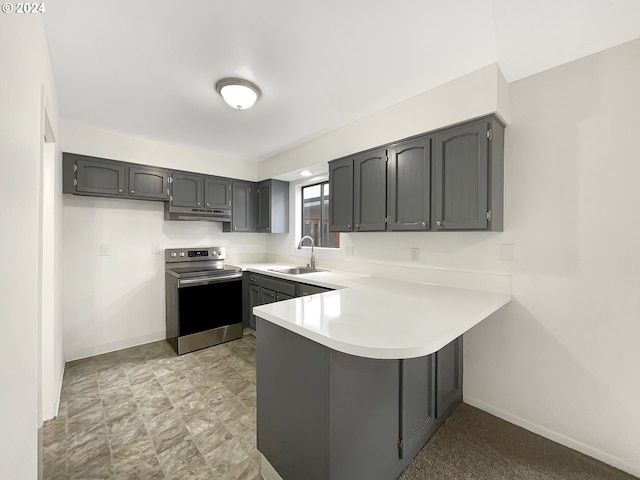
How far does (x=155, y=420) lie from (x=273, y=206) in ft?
8.83

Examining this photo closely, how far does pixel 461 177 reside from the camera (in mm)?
1904

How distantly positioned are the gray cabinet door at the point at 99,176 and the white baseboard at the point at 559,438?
3.96 m

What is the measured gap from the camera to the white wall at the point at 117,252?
2.90 m

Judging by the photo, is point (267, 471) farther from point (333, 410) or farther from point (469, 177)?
point (469, 177)

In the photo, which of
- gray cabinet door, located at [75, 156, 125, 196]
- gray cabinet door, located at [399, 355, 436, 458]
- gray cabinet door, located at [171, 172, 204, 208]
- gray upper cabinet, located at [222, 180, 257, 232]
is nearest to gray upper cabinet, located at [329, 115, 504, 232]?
gray cabinet door, located at [399, 355, 436, 458]

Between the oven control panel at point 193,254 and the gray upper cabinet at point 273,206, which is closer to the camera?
the oven control panel at point 193,254

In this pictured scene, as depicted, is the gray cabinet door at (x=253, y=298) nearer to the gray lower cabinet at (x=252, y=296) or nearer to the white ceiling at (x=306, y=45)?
the gray lower cabinet at (x=252, y=296)

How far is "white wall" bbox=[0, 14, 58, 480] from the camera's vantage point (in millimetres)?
838

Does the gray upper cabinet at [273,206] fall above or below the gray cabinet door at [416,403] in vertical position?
above

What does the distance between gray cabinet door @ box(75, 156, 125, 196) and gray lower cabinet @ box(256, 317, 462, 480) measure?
259 centimetres

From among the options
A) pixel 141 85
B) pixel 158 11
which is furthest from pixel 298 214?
pixel 158 11

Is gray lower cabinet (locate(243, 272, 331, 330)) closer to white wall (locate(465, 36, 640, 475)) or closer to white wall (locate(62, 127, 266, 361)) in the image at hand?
white wall (locate(62, 127, 266, 361))

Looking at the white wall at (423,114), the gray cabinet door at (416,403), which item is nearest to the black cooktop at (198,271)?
the white wall at (423,114)

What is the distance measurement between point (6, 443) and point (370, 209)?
2.35m
